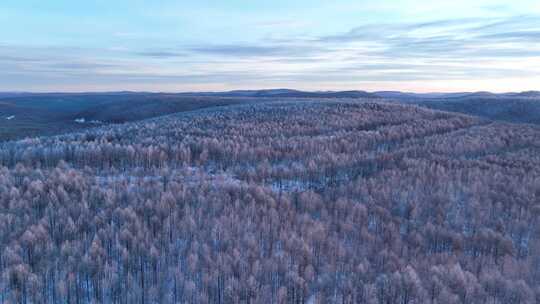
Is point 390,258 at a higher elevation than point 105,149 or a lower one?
lower

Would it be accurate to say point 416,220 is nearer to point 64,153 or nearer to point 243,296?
point 243,296

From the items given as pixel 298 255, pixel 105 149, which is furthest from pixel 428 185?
pixel 105 149

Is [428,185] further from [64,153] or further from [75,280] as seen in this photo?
[64,153]

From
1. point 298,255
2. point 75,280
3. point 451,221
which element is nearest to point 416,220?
point 451,221

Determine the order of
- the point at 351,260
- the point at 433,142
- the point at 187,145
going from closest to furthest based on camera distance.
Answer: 1. the point at 351,260
2. the point at 187,145
3. the point at 433,142

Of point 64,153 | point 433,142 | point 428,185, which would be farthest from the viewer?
point 433,142

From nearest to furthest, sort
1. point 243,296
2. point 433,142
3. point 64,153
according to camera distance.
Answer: point 243,296 < point 64,153 < point 433,142

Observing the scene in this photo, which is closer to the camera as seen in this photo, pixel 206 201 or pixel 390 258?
pixel 390 258
